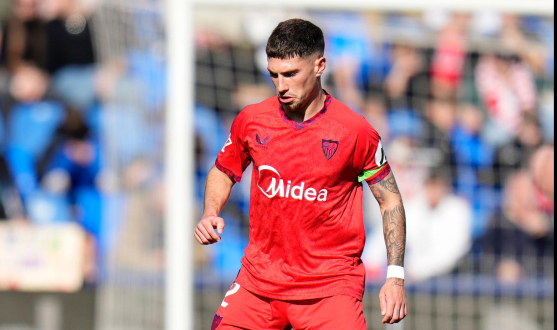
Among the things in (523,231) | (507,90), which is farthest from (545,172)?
(507,90)

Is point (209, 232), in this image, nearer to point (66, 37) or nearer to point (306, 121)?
point (306, 121)

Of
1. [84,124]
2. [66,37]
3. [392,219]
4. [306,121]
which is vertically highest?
[66,37]

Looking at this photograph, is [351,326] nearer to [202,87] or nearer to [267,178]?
[267,178]

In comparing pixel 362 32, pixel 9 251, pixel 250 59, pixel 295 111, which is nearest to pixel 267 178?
pixel 295 111

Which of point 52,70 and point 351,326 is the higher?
point 52,70

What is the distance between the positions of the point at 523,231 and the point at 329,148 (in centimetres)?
526

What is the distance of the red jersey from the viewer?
11.7 feet

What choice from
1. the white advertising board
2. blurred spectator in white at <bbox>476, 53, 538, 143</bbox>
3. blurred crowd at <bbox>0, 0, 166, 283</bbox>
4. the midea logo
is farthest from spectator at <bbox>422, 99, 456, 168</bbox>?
the midea logo

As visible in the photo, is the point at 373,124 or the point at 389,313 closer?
the point at 389,313

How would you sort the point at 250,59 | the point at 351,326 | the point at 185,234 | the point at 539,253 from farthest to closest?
the point at 539,253
the point at 250,59
the point at 185,234
the point at 351,326

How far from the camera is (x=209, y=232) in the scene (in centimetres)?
335

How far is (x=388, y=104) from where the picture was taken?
795 centimetres

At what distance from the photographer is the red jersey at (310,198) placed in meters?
3.58

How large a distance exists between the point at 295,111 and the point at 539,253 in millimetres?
5457
